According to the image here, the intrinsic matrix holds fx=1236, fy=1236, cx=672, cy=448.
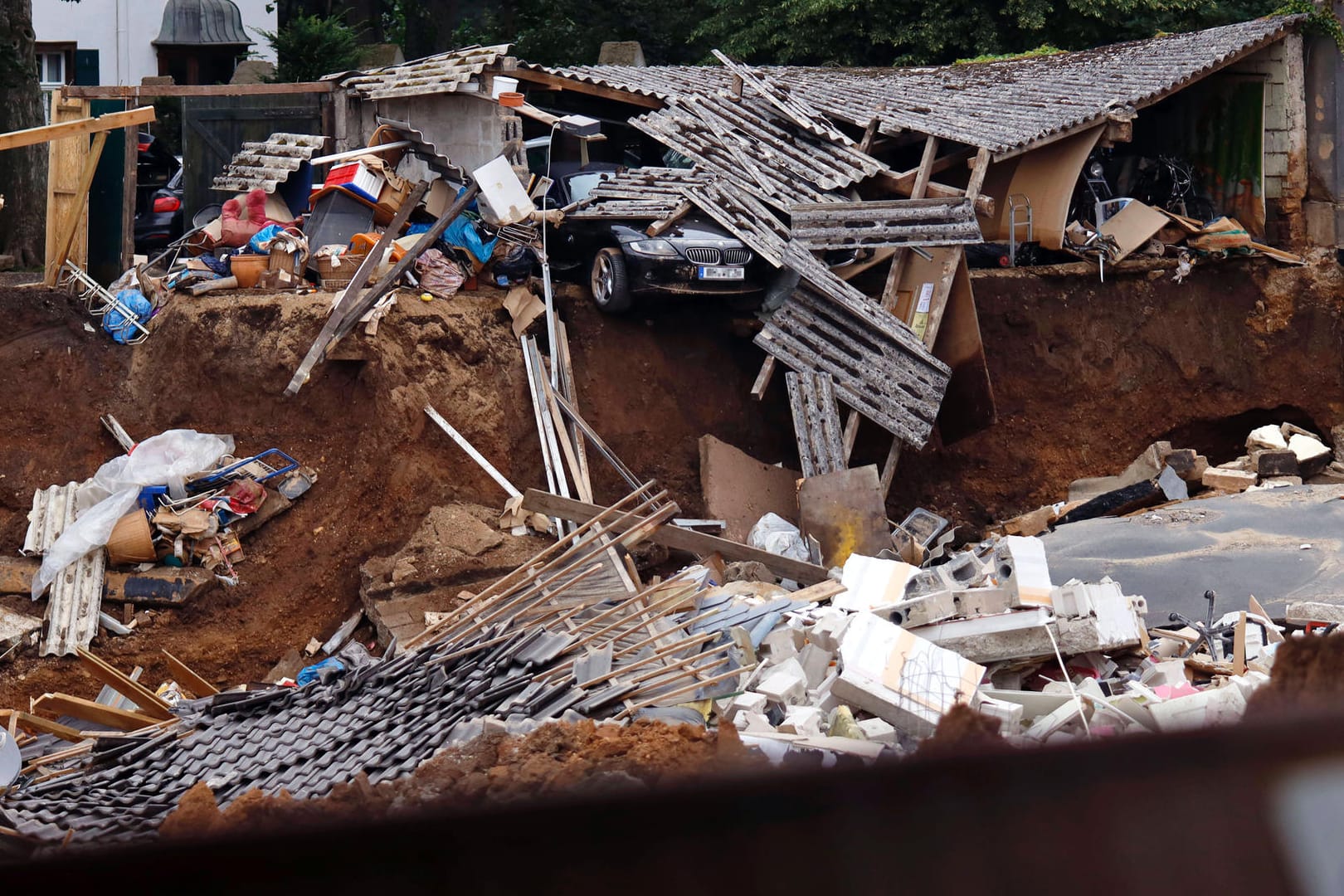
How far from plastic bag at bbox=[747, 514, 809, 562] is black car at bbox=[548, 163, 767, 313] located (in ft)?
7.73

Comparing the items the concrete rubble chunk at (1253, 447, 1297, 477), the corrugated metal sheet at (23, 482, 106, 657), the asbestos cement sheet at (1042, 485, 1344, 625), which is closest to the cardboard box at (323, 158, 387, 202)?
the corrugated metal sheet at (23, 482, 106, 657)

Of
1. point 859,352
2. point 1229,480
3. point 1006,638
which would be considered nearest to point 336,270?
point 859,352

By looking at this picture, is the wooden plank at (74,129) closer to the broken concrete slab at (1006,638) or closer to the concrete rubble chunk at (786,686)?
the concrete rubble chunk at (786,686)

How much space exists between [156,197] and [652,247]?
6.13 metres

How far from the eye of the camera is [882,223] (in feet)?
42.2

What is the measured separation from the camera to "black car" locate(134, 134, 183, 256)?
13.7m

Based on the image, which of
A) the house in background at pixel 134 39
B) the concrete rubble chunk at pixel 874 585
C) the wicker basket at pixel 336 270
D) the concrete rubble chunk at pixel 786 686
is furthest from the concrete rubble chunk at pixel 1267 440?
the house in background at pixel 134 39

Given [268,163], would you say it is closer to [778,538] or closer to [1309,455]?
[778,538]

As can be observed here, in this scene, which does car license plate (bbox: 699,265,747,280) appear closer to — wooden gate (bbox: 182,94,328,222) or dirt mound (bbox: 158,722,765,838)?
wooden gate (bbox: 182,94,328,222)

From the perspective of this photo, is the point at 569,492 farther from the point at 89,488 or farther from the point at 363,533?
the point at 89,488

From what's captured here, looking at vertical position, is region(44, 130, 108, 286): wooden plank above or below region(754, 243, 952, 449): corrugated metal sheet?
above

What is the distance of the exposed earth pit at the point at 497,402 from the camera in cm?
1082

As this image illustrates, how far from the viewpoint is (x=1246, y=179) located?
15.7 metres

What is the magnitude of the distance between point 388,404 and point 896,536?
5.06 metres
